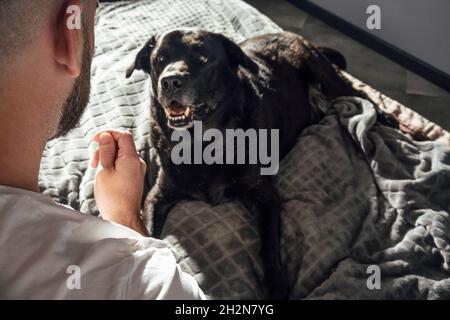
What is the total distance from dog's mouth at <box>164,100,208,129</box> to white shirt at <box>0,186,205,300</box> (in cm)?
90

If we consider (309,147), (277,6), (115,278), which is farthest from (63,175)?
(277,6)

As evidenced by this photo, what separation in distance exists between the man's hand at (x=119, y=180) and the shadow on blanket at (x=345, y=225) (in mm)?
389

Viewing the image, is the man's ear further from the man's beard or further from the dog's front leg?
the dog's front leg

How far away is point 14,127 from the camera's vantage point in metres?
0.76

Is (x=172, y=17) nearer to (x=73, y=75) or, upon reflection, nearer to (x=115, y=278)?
(x=73, y=75)

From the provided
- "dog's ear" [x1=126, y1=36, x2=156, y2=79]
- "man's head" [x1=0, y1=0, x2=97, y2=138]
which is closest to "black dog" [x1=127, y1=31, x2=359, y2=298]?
"dog's ear" [x1=126, y1=36, x2=156, y2=79]

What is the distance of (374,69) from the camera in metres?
2.60

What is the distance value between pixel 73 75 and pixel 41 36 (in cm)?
9

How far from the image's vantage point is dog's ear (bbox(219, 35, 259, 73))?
165cm

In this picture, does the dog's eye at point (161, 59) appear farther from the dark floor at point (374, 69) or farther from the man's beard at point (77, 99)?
the dark floor at point (374, 69)

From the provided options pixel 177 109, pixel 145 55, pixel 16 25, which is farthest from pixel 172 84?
pixel 16 25

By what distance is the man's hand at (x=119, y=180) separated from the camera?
1162 mm

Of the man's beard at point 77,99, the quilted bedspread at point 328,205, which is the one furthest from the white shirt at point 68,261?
the quilted bedspread at point 328,205

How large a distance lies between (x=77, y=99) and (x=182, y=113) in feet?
2.08
